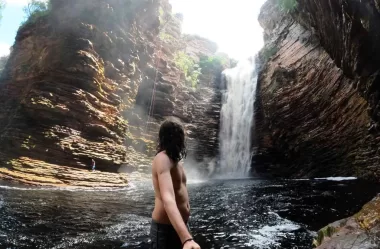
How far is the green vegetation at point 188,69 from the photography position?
31256 millimetres

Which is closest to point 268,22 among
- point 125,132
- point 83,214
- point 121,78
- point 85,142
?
point 121,78

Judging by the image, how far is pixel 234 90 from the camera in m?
29.2

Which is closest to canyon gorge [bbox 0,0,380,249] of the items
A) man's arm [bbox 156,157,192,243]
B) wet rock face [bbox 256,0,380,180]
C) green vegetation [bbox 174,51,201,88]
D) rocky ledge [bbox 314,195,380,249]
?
wet rock face [bbox 256,0,380,180]

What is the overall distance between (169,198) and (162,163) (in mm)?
337

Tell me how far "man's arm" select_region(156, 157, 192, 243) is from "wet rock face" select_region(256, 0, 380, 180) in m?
8.64

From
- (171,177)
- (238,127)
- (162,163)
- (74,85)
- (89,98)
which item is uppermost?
(74,85)

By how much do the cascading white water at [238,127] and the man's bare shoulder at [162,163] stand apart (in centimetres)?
2267

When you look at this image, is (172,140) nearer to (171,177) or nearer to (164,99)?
(171,177)

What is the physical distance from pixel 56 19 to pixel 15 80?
16.8 ft

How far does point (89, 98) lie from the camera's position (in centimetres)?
1831

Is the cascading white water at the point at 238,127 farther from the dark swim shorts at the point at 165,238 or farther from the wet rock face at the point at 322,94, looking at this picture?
the dark swim shorts at the point at 165,238

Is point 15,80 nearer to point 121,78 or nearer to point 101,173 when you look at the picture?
point 121,78

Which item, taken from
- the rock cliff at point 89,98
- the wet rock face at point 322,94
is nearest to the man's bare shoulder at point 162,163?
the wet rock face at point 322,94

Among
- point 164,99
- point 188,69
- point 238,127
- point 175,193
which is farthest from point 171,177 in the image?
point 188,69
